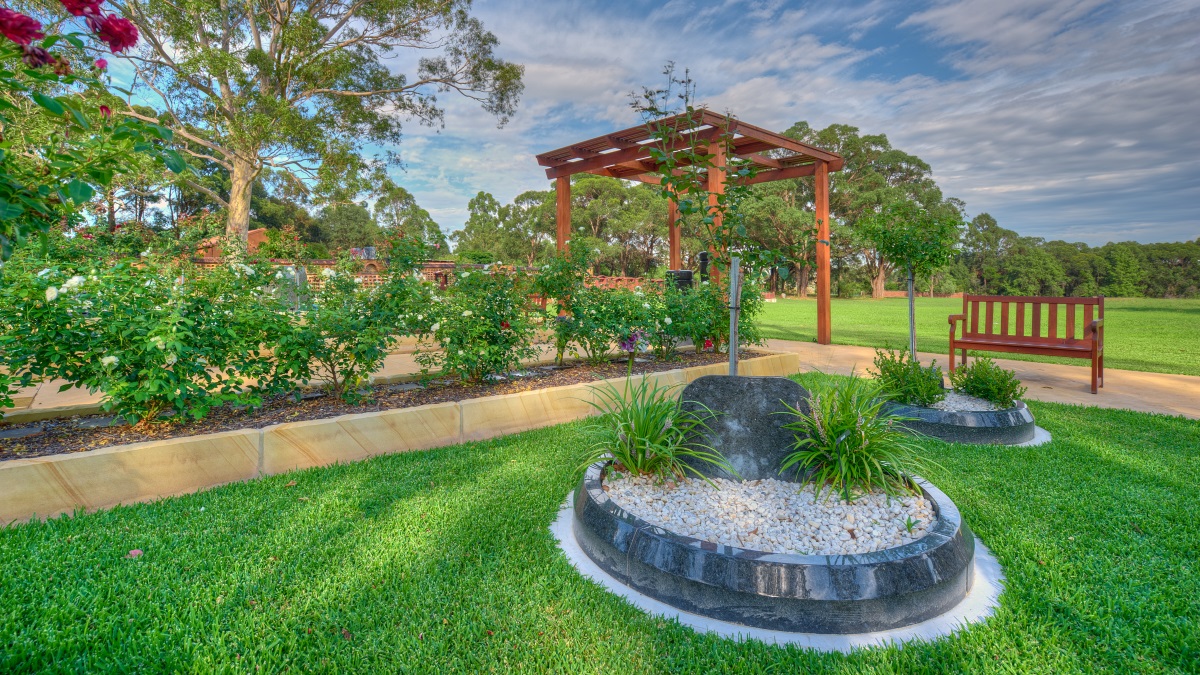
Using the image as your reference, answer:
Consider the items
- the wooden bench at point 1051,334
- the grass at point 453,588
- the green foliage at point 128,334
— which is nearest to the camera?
the grass at point 453,588

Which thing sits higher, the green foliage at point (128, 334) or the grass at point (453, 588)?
the green foliage at point (128, 334)

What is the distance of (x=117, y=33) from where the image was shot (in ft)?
3.44

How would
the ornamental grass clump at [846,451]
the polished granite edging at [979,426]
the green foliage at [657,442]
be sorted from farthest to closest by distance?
the polished granite edging at [979,426]
the green foliage at [657,442]
the ornamental grass clump at [846,451]

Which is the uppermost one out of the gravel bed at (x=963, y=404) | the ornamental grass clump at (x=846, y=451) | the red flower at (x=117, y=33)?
the red flower at (x=117, y=33)

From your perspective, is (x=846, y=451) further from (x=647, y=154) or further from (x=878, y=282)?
(x=878, y=282)

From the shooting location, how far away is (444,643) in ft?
5.18

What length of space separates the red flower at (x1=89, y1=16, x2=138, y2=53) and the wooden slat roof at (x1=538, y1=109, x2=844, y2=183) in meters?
6.61

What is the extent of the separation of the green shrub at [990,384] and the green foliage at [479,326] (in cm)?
331

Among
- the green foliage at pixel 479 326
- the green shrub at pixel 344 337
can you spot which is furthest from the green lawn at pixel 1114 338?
the green shrub at pixel 344 337

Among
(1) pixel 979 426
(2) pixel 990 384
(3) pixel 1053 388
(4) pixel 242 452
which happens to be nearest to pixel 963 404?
(2) pixel 990 384

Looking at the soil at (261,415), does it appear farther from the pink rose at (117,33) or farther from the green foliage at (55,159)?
the pink rose at (117,33)

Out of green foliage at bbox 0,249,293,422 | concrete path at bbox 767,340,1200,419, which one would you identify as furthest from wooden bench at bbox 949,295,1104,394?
green foliage at bbox 0,249,293,422

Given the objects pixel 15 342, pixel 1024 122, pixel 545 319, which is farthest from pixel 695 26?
pixel 1024 122

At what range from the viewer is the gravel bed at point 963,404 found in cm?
369
